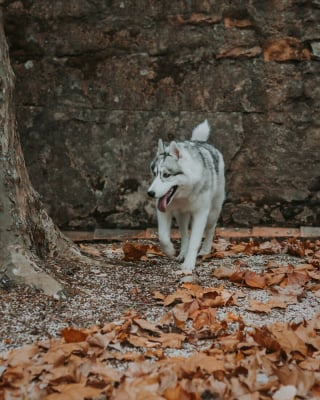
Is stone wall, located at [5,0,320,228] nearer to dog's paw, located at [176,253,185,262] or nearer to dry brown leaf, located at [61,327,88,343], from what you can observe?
dog's paw, located at [176,253,185,262]

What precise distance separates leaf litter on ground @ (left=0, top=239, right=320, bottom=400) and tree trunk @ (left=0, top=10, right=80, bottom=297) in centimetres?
60

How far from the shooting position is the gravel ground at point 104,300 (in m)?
3.37

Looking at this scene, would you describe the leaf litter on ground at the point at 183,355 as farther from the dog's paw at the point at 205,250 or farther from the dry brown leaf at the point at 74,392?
the dog's paw at the point at 205,250

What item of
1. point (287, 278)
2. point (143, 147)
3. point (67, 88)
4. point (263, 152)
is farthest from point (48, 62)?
point (287, 278)

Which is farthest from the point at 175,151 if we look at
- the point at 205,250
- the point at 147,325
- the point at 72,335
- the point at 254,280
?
the point at 72,335

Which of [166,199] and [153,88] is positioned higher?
[153,88]

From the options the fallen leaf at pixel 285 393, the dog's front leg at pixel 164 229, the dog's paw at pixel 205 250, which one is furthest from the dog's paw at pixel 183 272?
the fallen leaf at pixel 285 393

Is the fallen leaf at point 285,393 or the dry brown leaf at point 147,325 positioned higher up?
the fallen leaf at point 285,393

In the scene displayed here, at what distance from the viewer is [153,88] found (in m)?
6.32

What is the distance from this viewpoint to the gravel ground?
3.37 meters

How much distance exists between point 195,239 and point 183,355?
1986mm

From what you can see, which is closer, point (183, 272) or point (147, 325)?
point (147, 325)

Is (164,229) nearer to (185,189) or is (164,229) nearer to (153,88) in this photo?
(185,189)

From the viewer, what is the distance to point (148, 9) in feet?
20.6
